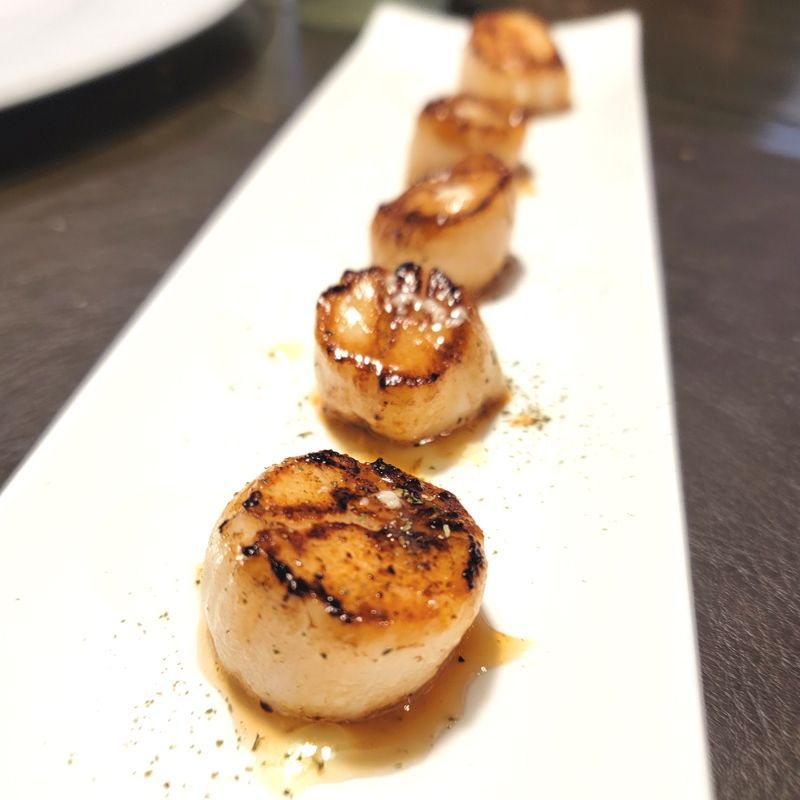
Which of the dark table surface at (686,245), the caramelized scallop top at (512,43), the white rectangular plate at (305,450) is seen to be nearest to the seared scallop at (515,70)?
the caramelized scallop top at (512,43)

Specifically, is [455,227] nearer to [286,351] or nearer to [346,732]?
[286,351]

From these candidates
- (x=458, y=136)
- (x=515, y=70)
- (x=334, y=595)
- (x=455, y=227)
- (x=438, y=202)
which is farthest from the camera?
(x=515, y=70)

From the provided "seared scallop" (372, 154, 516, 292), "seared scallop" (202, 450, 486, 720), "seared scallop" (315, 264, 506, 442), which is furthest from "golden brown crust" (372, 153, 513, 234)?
"seared scallop" (202, 450, 486, 720)

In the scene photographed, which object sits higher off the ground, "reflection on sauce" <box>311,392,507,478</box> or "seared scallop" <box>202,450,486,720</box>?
"seared scallop" <box>202,450,486,720</box>

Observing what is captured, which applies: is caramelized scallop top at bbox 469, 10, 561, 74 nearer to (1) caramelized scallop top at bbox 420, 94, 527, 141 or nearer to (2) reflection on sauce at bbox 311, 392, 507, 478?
(1) caramelized scallop top at bbox 420, 94, 527, 141

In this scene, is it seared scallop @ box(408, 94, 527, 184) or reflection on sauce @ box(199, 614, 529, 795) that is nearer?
reflection on sauce @ box(199, 614, 529, 795)

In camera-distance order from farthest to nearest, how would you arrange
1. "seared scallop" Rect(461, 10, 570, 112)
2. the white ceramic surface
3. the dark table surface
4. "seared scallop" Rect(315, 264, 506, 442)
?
"seared scallop" Rect(461, 10, 570, 112), the white ceramic surface, "seared scallop" Rect(315, 264, 506, 442), the dark table surface

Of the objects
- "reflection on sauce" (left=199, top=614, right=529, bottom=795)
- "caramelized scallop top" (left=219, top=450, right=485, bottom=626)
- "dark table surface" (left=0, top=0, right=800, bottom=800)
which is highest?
"caramelized scallop top" (left=219, top=450, right=485, bottom=626)

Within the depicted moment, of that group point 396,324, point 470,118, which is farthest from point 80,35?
point 396,324
